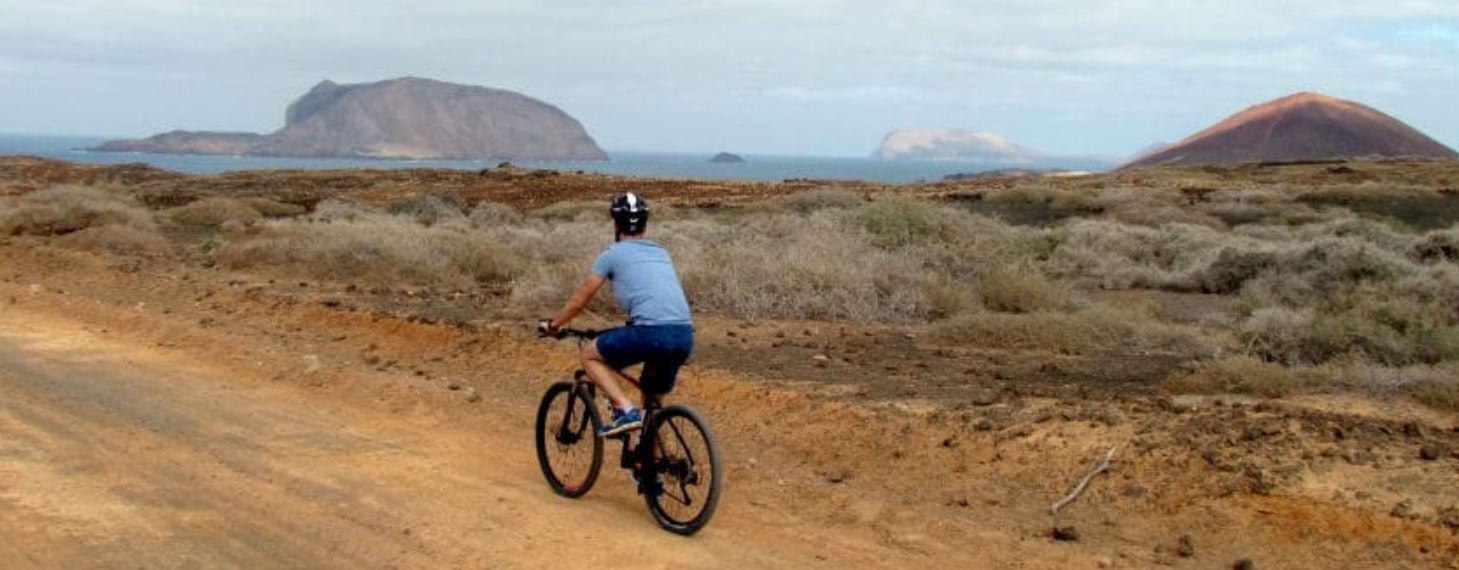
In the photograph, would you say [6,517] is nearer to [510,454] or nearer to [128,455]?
[128,455]

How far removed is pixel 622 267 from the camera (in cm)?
633

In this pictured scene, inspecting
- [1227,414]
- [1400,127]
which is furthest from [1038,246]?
[1400,127]

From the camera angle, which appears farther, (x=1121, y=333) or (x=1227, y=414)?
(x=1121, y=333)

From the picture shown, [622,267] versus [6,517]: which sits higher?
[622,267]

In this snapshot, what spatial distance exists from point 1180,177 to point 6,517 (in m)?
53.4

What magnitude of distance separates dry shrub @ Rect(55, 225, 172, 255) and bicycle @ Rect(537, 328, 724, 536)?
15.7 meters

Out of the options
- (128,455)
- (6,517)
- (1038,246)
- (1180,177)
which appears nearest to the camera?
(6,517)

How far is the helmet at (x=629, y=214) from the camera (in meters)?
6.39

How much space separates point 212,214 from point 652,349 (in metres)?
24.5

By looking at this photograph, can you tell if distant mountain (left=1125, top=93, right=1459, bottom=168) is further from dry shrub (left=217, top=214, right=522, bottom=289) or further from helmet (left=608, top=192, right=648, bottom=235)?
helmet (left=608, top=192, right=648, bottom=235)

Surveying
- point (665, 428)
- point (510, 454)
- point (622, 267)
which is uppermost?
A: point (622, 267)

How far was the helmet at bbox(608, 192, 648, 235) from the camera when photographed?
639cm

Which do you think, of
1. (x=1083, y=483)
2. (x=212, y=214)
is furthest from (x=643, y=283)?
(x=212, y=214)

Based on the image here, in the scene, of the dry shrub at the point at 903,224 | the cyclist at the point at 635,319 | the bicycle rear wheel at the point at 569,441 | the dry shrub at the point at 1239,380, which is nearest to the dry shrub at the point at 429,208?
the dry shrub at the point at 903,224
